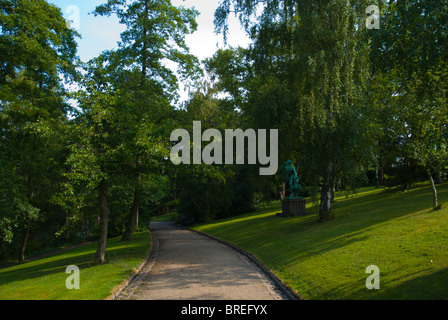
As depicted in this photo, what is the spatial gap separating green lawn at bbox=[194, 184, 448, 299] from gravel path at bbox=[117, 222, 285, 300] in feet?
2.79

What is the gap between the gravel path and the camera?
832 centimetres

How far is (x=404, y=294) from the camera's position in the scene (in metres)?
6.86

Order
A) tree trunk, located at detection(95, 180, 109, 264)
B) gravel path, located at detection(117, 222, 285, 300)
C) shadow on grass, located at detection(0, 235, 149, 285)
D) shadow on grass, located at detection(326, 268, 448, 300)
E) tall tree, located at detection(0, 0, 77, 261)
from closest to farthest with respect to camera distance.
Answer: shadow on grass, located at detection(326, 268, 448, 300)
gravel path, located at detection(117, 222, 285, 300)
shadow on grass, located at detection(0, 235, 149, 285)
tree trunk, located at detection(95, 180, 109, 264)
tall tree, located at detection(0, 0, 77, 261)

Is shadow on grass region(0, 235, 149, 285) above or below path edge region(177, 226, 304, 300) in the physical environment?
below

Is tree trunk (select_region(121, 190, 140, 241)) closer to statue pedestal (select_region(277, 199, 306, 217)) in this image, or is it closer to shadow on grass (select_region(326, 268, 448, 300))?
statue pedestal (select_region(277, 199, 306, 217))

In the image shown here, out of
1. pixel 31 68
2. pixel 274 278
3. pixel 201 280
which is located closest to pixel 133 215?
pixel 31 68

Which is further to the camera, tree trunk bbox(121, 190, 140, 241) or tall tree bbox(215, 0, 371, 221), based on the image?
tree trunk bbox(121, 190, 140, 241)

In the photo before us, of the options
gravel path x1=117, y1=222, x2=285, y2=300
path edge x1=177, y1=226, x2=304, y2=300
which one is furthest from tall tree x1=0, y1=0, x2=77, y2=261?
path edge x1=177, y1=226, x2=304, y2=300

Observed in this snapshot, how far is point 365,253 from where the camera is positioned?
34.0ft

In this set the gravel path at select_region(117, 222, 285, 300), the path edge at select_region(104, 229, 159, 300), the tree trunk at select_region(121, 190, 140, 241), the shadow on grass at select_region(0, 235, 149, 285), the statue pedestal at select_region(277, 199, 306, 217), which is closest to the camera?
the gravel path at select_region(117, 222, 285, 300)

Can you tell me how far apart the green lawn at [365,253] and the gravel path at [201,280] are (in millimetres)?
851

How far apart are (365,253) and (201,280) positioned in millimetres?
5061

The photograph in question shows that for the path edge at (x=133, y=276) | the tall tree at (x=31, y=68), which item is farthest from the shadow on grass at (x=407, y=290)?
the tall tree at (x=31, y=68)
